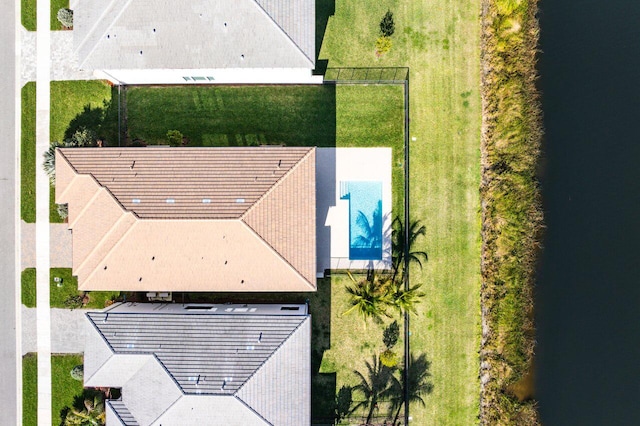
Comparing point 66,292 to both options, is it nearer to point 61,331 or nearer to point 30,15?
point 61,331

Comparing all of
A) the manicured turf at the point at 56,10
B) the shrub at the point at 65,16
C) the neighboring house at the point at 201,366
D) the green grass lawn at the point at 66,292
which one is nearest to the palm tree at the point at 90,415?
the neighboring house at the point at 201,366

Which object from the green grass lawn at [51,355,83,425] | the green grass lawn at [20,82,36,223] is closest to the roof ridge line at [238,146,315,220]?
the green grass lawn at [20,82,36,223]

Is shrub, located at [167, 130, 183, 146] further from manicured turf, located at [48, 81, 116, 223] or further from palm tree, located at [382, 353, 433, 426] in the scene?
palm tree, located at [382, 353, 433, 426]

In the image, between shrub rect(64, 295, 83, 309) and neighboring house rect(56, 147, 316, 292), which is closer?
neighboring house rect(56, 147, 316, 292)

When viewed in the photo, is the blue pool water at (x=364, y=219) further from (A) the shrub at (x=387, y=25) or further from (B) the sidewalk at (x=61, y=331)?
(B) the sidewalk at (x=61, y=331)

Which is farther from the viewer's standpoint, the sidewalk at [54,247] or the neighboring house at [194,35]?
the sidewalk at [54,247]

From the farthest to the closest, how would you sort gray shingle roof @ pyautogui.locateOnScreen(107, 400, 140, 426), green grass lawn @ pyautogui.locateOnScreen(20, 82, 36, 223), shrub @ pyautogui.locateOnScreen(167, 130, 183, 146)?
green grass lawn @ pyautogui.locateOnScreen(20, 82, 36, 223) → shrub @ pyautogui.locateOnScreen(167, 130, 183, 146) → gray shingle roof @ pyautogui.locateOnScreen(107, 400, 140, 426)

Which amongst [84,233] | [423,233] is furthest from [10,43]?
[423,233]
